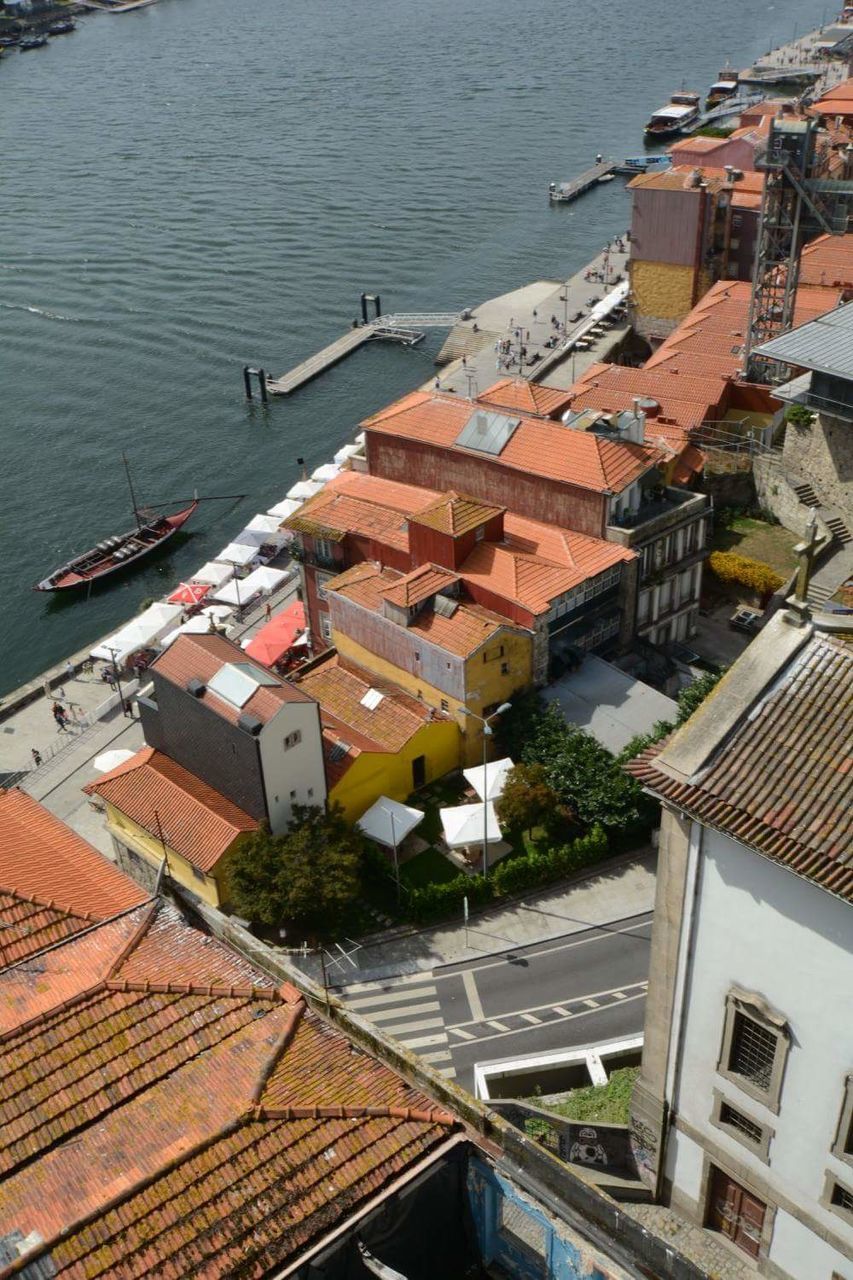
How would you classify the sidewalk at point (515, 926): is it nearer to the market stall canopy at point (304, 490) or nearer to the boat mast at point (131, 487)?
the market stall canopy at point (304, 490)

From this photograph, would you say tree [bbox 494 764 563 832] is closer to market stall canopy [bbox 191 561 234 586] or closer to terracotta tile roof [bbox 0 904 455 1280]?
terracotta tile roof [bbox 0 904 455 1280]

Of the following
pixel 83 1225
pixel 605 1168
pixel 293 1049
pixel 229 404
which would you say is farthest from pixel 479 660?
pixel 229 404

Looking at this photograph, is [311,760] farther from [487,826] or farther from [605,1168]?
[605,1168]

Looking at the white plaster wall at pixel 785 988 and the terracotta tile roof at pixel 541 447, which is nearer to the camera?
the white plaster wall at pixel 785 988

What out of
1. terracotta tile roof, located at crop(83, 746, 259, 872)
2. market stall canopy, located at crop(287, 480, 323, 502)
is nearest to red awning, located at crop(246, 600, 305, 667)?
terracotta tile roof, located at crop(83, 746, 259, 872)

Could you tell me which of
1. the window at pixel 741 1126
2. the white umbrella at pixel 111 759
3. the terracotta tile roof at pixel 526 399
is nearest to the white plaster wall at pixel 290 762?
the white umbrella at pixel 111 759

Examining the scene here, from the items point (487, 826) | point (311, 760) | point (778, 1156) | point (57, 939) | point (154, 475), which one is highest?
point (57, 939)

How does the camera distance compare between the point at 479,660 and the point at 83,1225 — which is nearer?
the point at 83,1225
